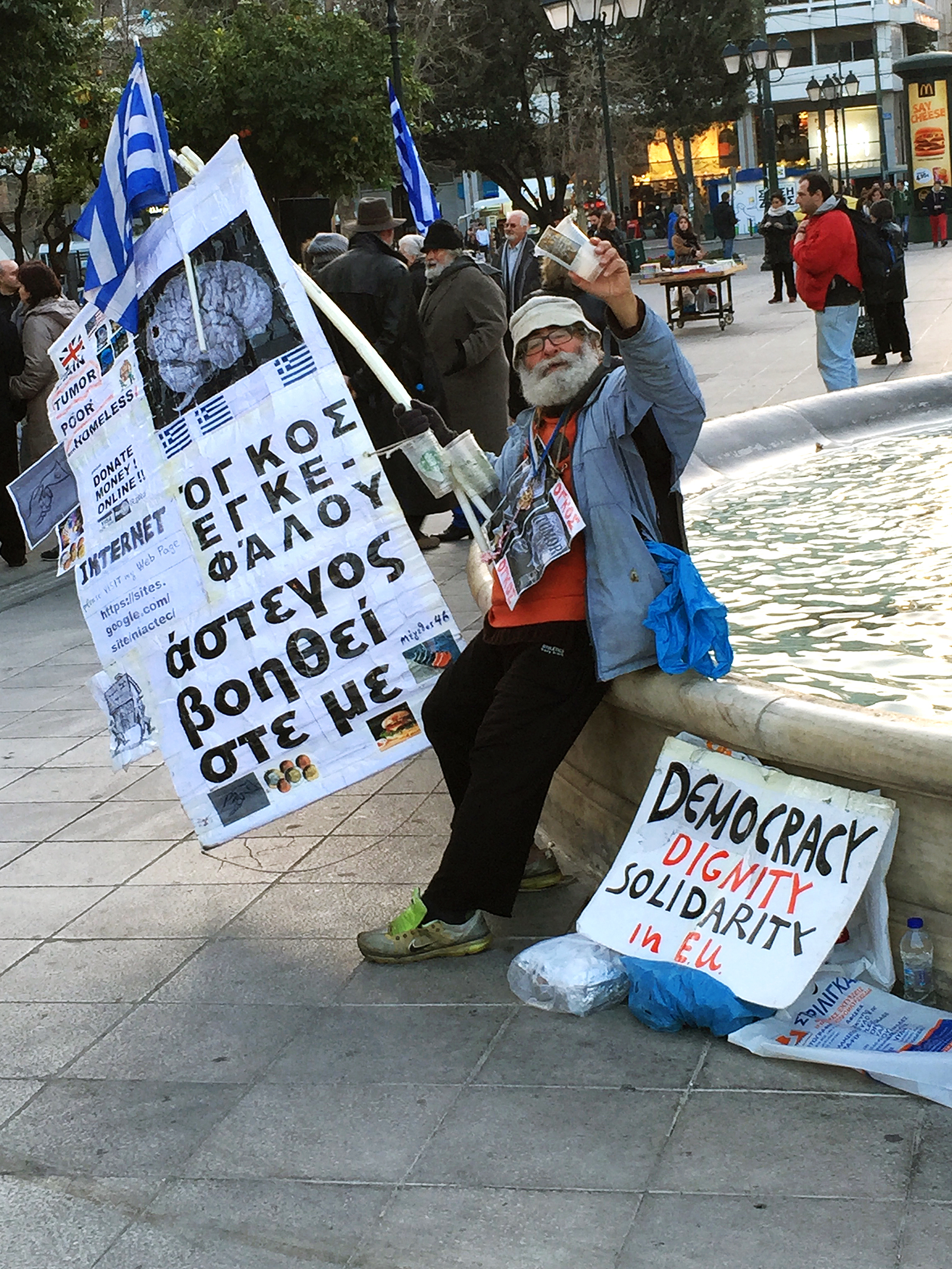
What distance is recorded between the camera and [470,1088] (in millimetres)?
3773

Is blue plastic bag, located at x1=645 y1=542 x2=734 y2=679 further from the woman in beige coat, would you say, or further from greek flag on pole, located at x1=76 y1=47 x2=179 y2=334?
the woman in beige coat

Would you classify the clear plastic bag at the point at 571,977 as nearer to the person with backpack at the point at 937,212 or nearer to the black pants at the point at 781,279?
the black pants at the point at 781,279

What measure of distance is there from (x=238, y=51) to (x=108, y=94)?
7.38 ft

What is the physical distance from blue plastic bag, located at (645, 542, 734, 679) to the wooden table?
Answer: 16.5 meters

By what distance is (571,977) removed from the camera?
4.12 meters

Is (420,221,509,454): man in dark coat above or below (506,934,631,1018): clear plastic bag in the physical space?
above

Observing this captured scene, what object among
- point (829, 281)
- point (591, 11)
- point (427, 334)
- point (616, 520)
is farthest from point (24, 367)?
point (591, 11)

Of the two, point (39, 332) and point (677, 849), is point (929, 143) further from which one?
point (677, 849)

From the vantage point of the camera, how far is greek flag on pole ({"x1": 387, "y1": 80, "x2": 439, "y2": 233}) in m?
8.27

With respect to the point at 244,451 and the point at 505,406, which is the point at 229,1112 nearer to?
the point at 244,451

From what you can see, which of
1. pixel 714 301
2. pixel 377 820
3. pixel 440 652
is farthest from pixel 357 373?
pixel 714 301

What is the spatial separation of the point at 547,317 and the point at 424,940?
5.66 ft

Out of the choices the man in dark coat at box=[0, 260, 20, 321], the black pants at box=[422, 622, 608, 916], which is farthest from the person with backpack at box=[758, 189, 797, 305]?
the black pants at box=[422, 622, 608, 916]

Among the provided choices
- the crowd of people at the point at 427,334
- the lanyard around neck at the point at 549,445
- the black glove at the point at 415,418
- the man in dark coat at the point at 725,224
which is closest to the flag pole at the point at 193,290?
the black glove at the point at 415,418
